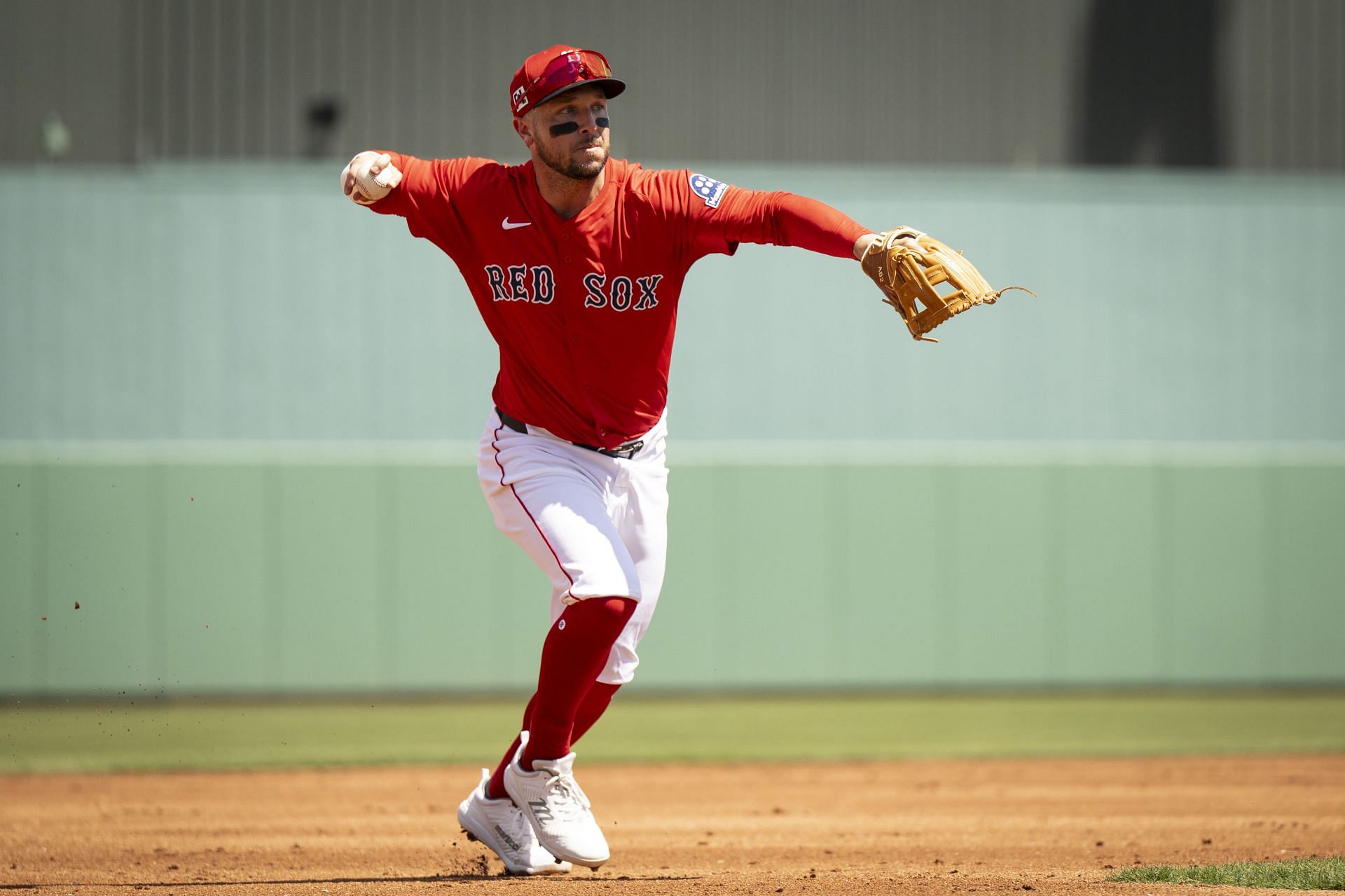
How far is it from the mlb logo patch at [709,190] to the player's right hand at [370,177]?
86 cm

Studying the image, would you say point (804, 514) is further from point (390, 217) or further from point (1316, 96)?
point (1316, 96)

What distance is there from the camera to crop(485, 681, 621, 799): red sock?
14.6 ft

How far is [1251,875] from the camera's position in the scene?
448cm

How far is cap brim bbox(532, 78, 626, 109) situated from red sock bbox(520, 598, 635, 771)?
1388mm

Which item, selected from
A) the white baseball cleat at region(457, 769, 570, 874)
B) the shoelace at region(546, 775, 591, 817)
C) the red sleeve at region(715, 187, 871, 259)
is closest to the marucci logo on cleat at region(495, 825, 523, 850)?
the white baseball cleat at region(457, 769, 570, 874)

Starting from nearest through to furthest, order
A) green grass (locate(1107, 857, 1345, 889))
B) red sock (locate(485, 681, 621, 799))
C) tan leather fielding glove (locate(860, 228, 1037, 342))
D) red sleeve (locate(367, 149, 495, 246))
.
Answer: tan leather fielding glove (locate(860, 228, 1037, 342))
red sleeve (locate(367, 149, 495, 246))
green grass (locate(1107, 857, 1345, 889))
red sock (locate(485, 681, 621, 799))

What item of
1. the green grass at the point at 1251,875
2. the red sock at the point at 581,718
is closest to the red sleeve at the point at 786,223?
the red sock at the point at 581,718

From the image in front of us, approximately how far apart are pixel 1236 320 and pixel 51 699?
32.8 ft

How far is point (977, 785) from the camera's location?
23.6 feet

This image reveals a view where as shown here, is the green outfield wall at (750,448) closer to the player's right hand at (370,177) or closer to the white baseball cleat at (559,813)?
the white baseball cleat at (559,813)

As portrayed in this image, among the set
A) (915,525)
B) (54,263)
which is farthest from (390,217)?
(915,525)

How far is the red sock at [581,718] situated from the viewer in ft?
14.6

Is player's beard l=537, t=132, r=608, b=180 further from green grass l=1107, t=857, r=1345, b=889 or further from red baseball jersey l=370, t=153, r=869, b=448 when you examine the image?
green grass l=1107, t=857, r=1345, b=889

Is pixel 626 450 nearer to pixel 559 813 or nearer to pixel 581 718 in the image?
pixel 581 718
